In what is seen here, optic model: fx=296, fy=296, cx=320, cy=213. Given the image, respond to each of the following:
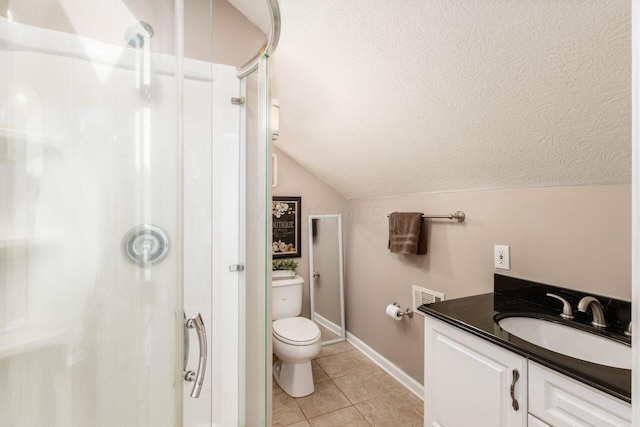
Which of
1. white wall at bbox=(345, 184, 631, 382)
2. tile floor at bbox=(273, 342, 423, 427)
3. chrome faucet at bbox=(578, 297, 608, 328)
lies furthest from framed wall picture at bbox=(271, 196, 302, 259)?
chrome faucet at bbox=(578, 297, 608, 328)

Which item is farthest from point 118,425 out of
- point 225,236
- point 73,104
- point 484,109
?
point 484,109

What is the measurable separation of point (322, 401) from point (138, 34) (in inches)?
89.1

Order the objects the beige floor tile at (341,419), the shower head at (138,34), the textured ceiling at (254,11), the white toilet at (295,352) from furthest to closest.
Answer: the white toilet at (295,352) < the beige floor tile at (341,419) < the textured ceiling at (254,11) < the shower head at (138,34)

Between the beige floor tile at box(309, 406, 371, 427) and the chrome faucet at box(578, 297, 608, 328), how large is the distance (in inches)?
53.8

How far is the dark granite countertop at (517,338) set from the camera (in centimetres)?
80

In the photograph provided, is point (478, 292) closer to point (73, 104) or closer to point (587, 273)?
point (587, 273)

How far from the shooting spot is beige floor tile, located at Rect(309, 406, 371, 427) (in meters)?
1.85

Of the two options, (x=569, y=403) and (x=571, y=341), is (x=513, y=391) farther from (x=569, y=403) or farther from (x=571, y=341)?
(x=571, y=341)

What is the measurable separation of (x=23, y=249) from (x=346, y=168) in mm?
2086

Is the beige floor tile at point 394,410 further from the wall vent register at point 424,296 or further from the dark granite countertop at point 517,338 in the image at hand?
the dark granite countertop at point 517,338

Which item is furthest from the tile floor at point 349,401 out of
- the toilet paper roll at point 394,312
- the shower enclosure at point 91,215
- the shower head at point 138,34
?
the shower head at point 138,34

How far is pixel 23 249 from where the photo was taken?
0.61 m

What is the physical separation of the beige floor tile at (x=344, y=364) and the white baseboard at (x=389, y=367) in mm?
56

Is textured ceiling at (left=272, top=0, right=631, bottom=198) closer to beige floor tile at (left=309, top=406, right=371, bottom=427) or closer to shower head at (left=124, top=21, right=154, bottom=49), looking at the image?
shower head at (left=124, top=21, right=154, bottom=49)
